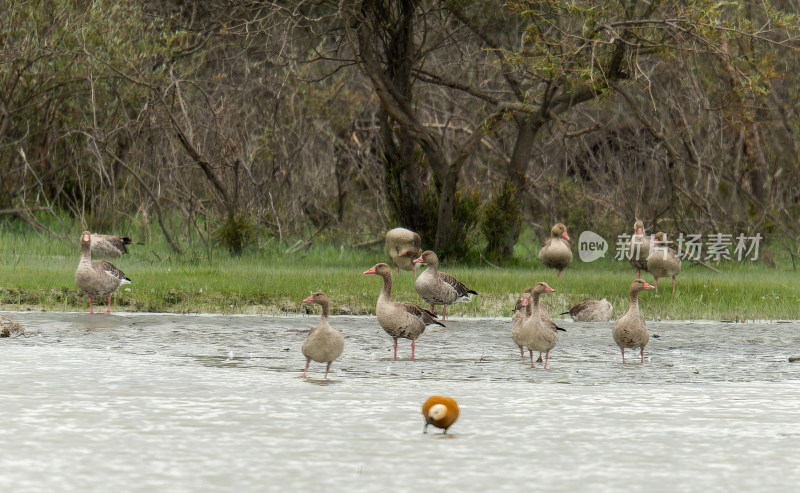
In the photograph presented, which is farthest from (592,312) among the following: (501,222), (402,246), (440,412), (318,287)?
(440,412)

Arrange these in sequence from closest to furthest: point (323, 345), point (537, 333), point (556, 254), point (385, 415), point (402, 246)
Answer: point (385, 415) → point (323, 345) → point (537, 333) → point (556, 254) → point (402, 246)

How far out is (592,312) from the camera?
15156 mm

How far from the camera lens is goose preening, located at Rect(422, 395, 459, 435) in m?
7.52

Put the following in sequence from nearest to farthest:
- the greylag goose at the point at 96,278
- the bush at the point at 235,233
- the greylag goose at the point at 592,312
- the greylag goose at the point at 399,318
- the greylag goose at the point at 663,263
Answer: the greylag goose at the point at 399,318
the greylag goose at the point at 592,312
the greylag goose at the point at 96,278
the greylag goose at the point at 663,263
the bush at the point at 235,233

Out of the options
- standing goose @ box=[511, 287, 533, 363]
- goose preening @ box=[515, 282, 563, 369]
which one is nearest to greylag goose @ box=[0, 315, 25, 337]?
standing goose @ box=[511, 287, 533, 363]

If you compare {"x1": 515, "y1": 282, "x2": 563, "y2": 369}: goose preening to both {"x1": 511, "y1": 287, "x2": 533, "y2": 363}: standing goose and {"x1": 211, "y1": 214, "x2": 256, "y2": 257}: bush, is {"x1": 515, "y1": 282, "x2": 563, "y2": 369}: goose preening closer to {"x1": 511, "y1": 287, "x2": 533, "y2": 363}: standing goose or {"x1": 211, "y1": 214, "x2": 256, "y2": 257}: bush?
{"x1": 511, "y1": 287, "x2": 533, "y2": 363}: standing goose

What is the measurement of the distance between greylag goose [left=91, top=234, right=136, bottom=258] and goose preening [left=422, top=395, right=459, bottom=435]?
45.8 feet

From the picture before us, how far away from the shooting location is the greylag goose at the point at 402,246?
20.6 m

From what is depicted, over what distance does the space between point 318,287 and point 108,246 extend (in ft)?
17.9

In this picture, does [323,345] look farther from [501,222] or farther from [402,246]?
[501,222]

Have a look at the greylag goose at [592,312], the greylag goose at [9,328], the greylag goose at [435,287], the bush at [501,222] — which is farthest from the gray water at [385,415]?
the bush at [501,222]

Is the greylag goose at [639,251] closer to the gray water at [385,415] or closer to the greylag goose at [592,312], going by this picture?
the greylag goose at [592,312]

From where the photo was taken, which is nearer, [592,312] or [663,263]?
[592,312]

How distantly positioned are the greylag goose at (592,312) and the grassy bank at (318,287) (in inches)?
37.0
